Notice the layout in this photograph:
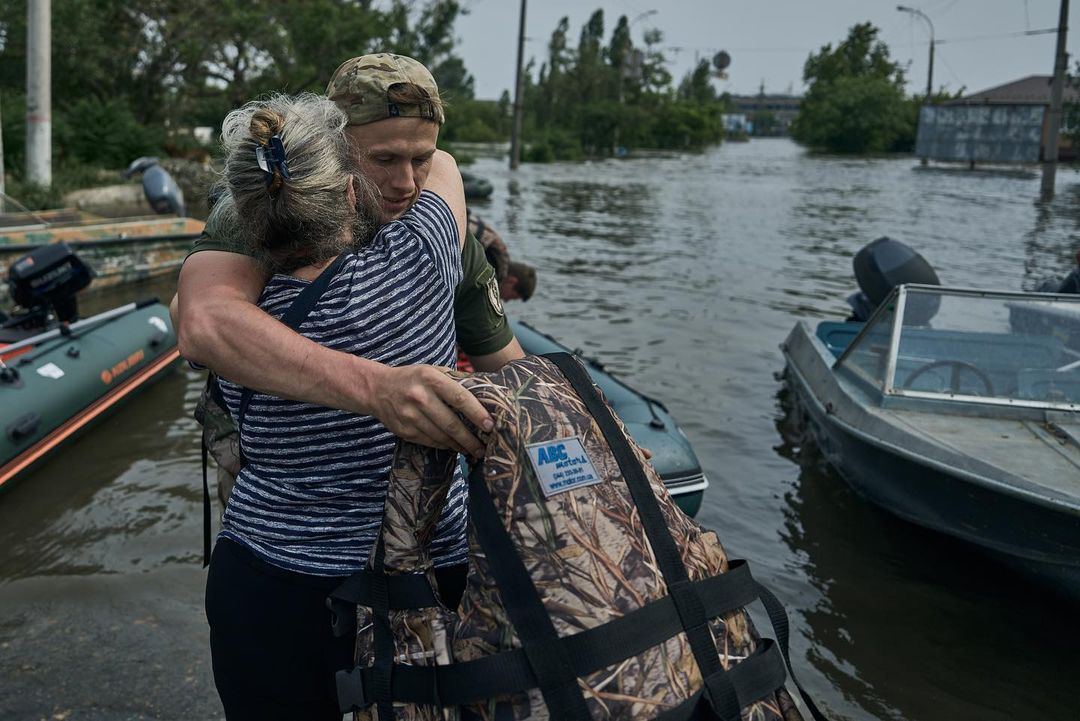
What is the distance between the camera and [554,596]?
140 centimetres

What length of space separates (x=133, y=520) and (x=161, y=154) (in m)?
19.0

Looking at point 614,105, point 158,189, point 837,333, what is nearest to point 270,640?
point 837,333

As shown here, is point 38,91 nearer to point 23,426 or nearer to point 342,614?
point 23,426

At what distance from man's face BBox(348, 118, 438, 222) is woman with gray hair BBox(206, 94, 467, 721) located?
0.31m

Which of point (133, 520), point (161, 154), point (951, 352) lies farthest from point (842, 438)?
point (161, 154)

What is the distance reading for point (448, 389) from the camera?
55.8 inches

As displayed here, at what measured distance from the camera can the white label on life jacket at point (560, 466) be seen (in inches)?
56.4

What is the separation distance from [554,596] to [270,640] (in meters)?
0.63

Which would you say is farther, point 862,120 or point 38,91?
point 862,120

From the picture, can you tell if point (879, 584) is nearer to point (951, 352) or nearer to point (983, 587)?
point (983, 587)

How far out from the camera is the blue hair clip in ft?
5.13

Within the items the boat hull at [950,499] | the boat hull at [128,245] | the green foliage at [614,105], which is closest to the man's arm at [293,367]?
the boat hull at [950,499]

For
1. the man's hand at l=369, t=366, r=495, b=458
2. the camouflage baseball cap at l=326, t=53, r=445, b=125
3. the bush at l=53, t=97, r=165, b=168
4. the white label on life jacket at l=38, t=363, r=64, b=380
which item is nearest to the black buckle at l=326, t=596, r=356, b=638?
the man's hand at l=369, t=366, r=495, b=458

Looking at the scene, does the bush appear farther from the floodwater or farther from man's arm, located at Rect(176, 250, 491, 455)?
man's arm, located at Rect(176, 250, 491, 455)
